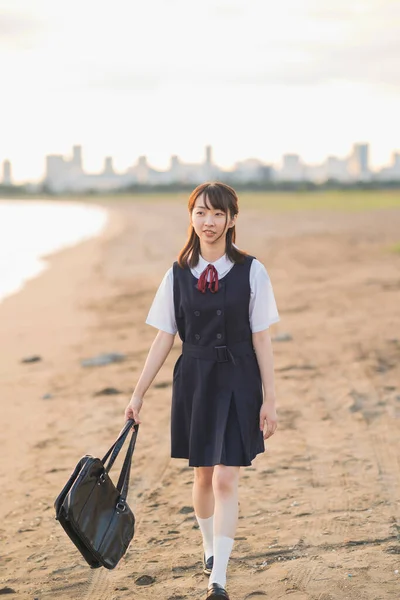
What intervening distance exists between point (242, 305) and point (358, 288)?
396 inches

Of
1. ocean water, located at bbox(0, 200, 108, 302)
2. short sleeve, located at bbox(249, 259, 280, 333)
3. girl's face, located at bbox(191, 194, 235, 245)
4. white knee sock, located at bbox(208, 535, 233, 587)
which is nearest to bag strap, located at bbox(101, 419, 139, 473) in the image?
white knee sock, located at bbox(208, 535, 233, 587)

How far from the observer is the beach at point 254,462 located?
4020mm

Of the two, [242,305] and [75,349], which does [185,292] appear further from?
[75,349]

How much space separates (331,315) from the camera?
11.2 meters

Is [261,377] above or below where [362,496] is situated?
above

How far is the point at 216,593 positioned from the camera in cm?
356

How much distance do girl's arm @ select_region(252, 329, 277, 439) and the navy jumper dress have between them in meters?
0.03

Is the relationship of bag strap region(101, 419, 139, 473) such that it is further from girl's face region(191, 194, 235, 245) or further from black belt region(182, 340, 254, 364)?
girl's face region(191, 194, 235, 245)

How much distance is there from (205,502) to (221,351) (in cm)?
80

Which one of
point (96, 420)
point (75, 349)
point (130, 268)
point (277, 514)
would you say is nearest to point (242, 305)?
point (277, 514)

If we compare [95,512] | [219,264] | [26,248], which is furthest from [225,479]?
[26,248]

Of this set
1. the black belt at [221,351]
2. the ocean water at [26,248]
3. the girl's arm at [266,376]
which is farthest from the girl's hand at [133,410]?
the ocean water at [26,248]

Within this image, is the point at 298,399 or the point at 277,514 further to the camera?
the point at 298,399

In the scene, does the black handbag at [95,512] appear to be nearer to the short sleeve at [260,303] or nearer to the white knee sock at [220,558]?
the white knee sock at [220,558]
